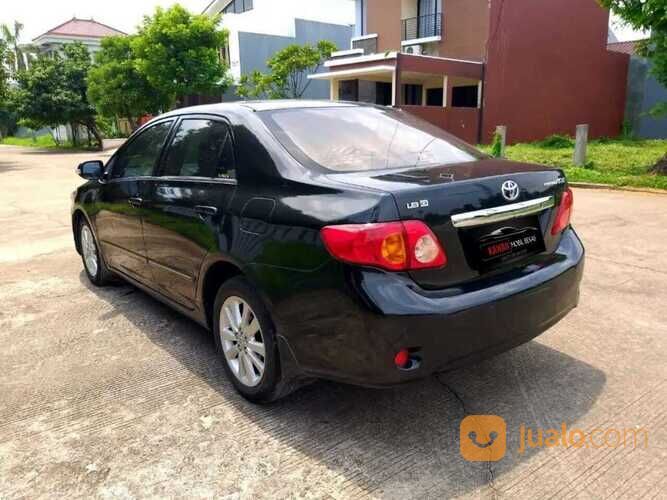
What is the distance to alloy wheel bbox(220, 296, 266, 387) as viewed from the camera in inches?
115

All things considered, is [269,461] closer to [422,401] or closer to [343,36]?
[422,401]

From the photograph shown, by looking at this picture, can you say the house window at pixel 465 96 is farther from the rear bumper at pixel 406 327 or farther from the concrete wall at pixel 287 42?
the rear bumper at pixel 406 327

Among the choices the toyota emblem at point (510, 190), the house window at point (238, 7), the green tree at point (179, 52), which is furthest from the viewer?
the house window at point (238, 7)

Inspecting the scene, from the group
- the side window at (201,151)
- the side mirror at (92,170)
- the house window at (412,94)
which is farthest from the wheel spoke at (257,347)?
the house window at (412,94)

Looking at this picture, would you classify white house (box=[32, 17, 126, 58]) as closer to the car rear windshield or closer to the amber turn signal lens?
the car rear windshield

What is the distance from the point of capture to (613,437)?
267 centimetres

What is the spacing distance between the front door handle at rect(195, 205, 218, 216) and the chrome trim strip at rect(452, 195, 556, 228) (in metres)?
1.33

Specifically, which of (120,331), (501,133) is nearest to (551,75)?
(501,133)

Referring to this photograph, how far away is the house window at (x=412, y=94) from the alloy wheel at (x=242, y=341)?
914 inches

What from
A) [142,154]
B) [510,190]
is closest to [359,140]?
[510,190]

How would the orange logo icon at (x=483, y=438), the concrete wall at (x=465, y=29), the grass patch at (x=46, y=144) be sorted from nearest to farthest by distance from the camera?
the orange logo icon at (x=483, y=438), the concrete wall at (x=465, y=29), the grass patch at (x=46, y=144)

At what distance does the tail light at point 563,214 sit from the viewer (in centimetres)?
304

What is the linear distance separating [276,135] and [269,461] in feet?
5.33

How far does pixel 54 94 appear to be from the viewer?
Answer: 28.4 m
